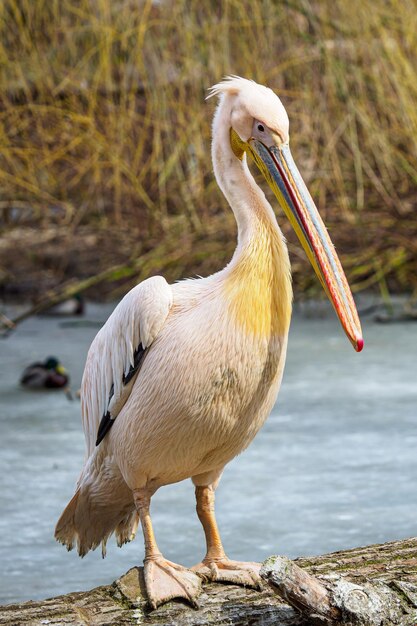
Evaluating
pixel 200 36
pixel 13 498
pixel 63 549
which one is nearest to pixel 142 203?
pixel 200 36

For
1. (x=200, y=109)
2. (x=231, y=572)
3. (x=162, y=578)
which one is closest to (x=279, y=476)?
(x=231, y=572)

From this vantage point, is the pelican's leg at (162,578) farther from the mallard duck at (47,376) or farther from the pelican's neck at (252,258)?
the mallard duck at (47,376)

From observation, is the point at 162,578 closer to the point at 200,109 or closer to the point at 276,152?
the point at 276,152

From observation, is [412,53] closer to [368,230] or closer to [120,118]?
[368,230]

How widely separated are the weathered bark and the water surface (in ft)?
2.21

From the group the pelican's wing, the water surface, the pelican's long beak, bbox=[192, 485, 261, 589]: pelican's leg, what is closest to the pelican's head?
the pelican's long beak

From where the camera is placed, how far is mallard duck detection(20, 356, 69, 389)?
4449mm

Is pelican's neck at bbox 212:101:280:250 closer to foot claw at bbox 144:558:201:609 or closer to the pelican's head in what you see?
the pelican's head

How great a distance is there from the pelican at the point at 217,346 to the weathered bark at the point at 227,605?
36 millimetres

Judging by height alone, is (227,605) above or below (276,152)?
below

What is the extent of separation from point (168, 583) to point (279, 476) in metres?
1.49

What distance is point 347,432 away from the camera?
3850mm

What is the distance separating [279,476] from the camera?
340 cm

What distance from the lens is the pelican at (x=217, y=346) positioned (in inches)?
77.3
